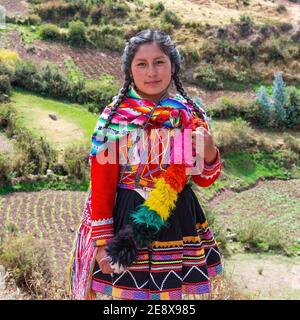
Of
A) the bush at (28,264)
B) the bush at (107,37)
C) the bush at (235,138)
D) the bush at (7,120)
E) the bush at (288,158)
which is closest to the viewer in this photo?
the bush at (28,264)

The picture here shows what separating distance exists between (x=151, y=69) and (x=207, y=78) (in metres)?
13.3

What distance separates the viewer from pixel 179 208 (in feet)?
6.22

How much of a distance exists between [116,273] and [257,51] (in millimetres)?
16070

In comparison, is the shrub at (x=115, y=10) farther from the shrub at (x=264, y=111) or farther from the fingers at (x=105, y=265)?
the fingers at (x=105, y=265)

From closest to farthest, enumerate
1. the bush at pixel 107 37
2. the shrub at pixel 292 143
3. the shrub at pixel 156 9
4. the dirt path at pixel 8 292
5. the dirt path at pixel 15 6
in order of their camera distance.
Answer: the dirt path at pixel 8 292 → the shrub at pixel 292 143 → the bush at pixel 107 37 → the dirt path at pixel 15 6 → the shrub at pixel 156 9

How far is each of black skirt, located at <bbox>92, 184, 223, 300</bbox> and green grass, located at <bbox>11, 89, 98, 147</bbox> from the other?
27.0 feet

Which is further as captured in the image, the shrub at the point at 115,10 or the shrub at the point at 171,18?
the shrub at the point at 115,10

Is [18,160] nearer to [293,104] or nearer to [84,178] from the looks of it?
[84,178]

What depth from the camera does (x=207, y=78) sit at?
48.8 feet

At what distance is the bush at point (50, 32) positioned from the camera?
15812mm

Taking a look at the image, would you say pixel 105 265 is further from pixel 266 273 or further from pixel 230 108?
pixel 230 108

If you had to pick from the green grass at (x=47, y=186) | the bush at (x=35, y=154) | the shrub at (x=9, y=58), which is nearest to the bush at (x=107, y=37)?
the shrub at (x=9, y=58)

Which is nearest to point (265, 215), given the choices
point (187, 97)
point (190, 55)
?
point (187, 97)

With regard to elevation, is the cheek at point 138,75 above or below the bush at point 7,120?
above
